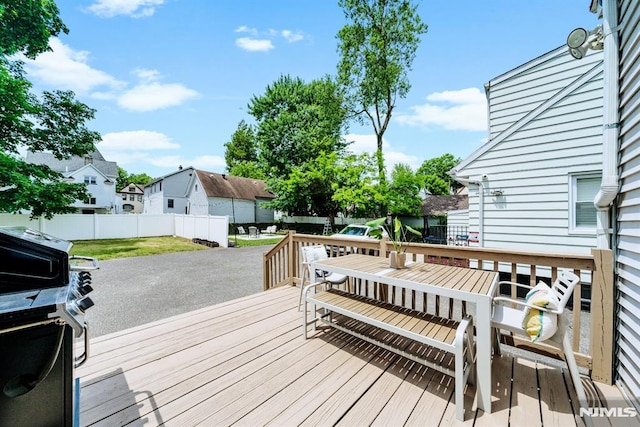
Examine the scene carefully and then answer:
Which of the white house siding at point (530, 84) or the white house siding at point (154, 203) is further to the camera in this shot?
the white house siding at point (154, 203)

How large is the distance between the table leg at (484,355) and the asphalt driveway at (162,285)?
4.77m

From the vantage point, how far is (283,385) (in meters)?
2.07

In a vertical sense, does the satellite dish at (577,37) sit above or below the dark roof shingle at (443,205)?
above

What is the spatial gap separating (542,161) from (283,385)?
20.1ft

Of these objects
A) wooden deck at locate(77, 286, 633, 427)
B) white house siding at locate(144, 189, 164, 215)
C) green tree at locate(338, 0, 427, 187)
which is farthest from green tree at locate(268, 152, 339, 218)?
wooden deck at locate(77, 286, 633, 427)

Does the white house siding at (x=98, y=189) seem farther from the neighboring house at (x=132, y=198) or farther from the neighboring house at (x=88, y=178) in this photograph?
the neighboring house at (x=132, y=198)

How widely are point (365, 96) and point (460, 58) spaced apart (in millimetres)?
7475

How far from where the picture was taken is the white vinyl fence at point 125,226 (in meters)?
12.6

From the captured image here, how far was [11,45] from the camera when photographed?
10062mm

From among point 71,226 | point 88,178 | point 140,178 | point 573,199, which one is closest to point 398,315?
point 573,199

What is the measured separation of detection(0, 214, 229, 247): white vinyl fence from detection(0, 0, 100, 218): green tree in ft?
6.28

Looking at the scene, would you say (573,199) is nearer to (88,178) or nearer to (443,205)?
(443,205)

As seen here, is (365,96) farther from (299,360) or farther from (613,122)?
(299,360)

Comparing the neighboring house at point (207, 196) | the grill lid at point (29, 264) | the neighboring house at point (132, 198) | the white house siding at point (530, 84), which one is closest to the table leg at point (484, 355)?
the grill lid at point (29, 264)
